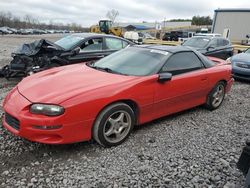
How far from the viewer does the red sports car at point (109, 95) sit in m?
3.10

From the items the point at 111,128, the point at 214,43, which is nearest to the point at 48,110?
the point at 111,128

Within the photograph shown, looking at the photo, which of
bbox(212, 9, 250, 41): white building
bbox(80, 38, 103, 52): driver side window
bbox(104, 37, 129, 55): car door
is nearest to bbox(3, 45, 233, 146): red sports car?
bbox(80, 38, 103, 52): driver side window

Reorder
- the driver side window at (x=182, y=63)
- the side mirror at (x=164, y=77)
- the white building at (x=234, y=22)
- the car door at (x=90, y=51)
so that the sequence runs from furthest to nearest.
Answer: the white building at (x=234, y=22) < the car door at (x=90, y=51) < the driver side window at (x=182, y=63) < the side mirror at (x=164, y=77)

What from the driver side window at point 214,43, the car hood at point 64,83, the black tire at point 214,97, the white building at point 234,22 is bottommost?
the black tire at point 214,97

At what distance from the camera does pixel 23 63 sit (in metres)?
6.98

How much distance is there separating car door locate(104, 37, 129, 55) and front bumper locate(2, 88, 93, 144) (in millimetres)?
4575

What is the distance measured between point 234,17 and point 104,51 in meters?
24.9

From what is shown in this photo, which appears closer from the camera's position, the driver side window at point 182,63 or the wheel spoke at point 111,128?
the wheel spoke at point 111,128

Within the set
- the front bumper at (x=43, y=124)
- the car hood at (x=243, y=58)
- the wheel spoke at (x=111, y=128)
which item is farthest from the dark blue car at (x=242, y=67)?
the front bumper at (x=43, y=124)

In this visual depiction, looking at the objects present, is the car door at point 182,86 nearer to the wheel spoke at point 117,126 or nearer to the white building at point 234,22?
the wheel spoke at point 117,126

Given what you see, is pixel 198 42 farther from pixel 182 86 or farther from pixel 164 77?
pixel 164 77

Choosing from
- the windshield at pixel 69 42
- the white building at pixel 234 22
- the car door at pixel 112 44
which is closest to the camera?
the windshield at pixel 69 42

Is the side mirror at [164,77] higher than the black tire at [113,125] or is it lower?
higher

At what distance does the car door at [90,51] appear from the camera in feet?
23.2
